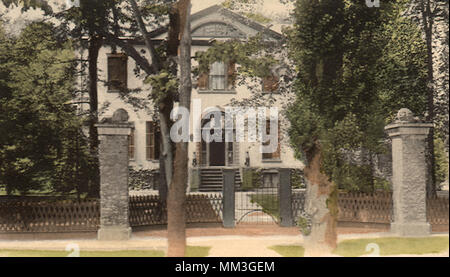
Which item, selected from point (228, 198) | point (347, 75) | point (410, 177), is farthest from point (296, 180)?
point (347, 75)

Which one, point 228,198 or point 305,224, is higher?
point 228,198

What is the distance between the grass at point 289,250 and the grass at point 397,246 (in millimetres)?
617

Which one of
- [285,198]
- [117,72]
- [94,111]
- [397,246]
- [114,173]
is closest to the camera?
[397,246]

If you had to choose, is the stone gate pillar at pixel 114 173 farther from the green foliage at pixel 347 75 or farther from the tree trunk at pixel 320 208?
the tree trunk at pixel 320 208

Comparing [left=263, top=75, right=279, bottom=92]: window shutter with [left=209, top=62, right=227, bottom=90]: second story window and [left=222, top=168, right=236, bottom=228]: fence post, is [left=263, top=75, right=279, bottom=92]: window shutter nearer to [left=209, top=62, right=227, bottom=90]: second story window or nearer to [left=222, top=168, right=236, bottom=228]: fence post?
[left=209, top=62, right=227, bottom=90]: second story window

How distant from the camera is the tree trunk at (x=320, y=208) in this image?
8.16m

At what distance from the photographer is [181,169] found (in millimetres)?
7871

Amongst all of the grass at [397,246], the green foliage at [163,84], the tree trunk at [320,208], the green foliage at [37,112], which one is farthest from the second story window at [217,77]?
the grass at [397,246]

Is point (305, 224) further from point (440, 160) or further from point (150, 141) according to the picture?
point (150, 141)

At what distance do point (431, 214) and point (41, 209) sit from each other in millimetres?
7782

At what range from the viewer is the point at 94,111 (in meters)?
9.23

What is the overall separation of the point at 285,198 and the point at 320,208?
201cm
